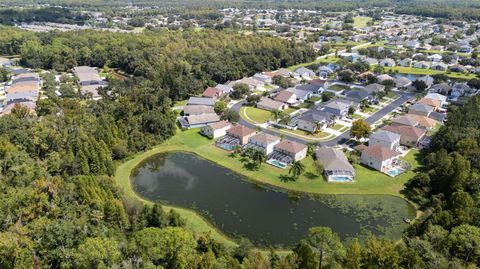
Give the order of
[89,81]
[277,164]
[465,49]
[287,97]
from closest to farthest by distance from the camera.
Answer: [277,164]
[287,97]
[89,81]
[465,49]

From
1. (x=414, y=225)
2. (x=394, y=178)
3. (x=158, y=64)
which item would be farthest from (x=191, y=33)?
(x=414, y=225)

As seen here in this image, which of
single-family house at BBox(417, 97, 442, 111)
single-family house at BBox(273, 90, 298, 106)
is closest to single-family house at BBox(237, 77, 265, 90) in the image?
single-family house at BBox(273, 90, 298, 106)

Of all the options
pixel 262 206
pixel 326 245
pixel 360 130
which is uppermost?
pixel 326 245

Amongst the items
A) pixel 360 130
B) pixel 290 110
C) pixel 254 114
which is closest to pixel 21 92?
pixel 254 114

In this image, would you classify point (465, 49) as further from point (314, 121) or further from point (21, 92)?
point (21, 92)

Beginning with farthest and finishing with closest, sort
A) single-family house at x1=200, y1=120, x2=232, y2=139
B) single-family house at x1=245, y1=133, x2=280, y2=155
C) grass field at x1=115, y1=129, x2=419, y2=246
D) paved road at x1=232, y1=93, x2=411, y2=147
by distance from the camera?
single-family house at x1=200, y1=120, x2=232, y2=139
paved road at x1=232, y1=93, x2=411, y2=147
single-family house at x1=245, y1=133, x2=280, y2=155
grass field at x1=115, y1=129, x2=419, y2=246

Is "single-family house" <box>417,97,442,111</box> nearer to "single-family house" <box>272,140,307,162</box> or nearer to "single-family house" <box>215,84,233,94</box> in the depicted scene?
"single-family house" <box>272,140,307,162</box>
